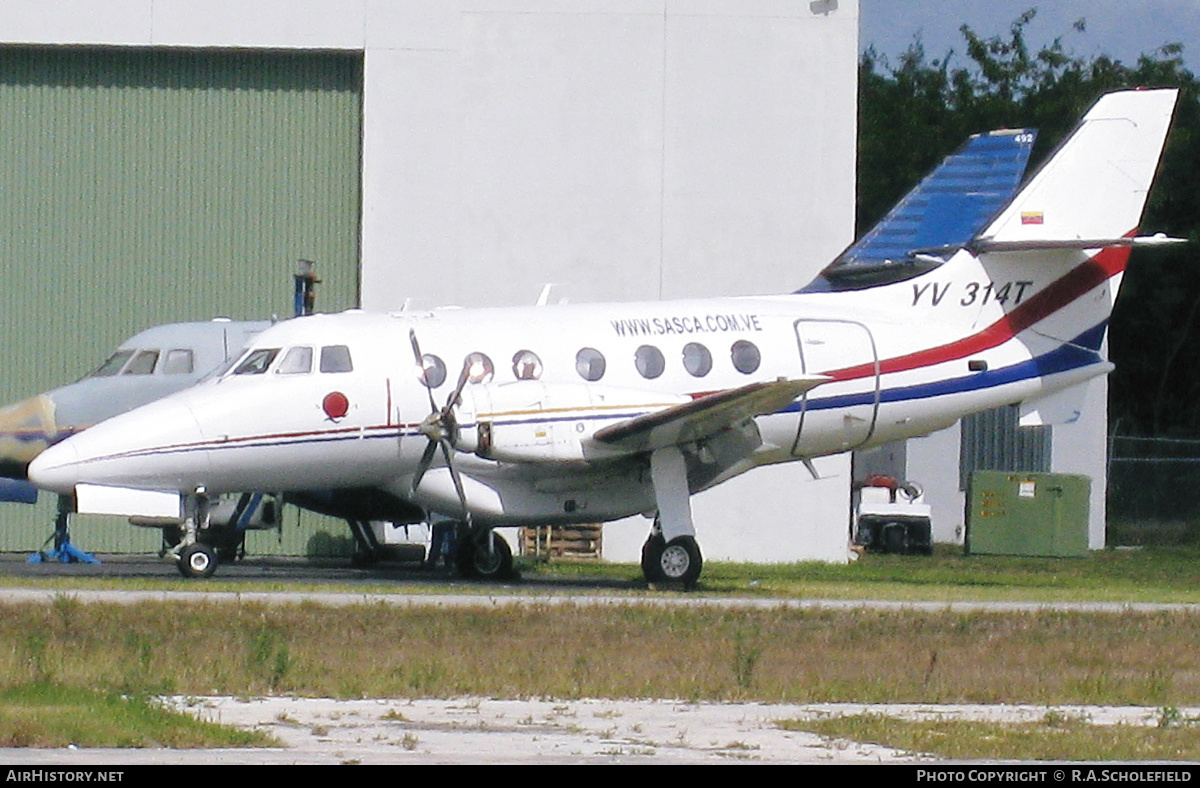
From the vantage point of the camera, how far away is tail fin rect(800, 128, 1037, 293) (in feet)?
98.7

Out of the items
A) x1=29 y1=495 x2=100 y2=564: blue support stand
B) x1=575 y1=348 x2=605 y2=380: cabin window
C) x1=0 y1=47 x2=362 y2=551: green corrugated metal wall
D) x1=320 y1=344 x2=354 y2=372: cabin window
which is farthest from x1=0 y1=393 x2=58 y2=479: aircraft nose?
x1=0 y1=47 x2=362 y2=551: green corrugated metal wall

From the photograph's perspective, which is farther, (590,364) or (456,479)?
(590,364)

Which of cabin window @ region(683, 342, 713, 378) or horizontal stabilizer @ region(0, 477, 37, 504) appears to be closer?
cabin window @ region(683, 342, 713, 378)

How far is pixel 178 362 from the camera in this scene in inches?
984

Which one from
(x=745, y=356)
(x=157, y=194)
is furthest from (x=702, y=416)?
(x=157, y=194)

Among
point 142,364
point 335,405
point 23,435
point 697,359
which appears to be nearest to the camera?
point 335,405

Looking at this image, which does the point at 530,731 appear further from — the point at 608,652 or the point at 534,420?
the point at 534,420

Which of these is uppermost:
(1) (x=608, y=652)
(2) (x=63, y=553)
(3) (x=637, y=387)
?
(3) (x=637, y=387)

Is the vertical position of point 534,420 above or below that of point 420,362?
below

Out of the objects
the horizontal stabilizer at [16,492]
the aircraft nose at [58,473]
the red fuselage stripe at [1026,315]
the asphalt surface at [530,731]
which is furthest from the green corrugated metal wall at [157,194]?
the asphalt surface at [530,731]

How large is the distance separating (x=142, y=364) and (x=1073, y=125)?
116ft

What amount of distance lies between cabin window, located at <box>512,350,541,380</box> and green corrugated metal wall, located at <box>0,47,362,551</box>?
33.4 ft

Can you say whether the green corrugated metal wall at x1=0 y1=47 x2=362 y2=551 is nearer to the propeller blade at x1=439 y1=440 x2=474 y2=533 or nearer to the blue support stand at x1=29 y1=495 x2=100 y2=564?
the blue support stand at x1=29 y1=495 x2=100 y2=564

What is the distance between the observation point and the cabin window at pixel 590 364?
73.3ft
